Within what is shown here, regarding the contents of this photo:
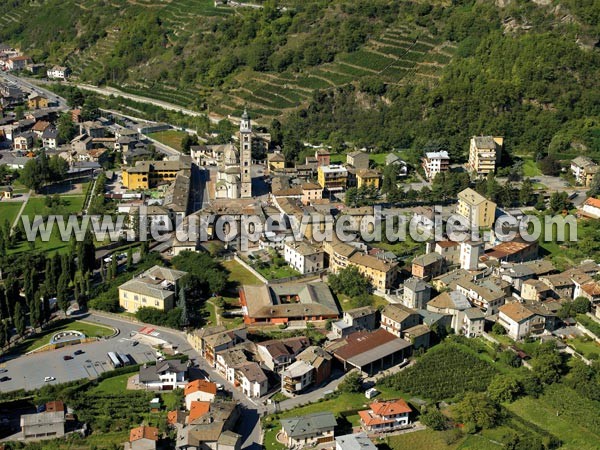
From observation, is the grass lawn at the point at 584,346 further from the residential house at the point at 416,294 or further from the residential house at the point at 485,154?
the residential house at the point at 485,154

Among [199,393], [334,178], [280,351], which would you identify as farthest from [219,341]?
[334,178]

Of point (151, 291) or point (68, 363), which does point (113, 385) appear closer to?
point (68, 363)

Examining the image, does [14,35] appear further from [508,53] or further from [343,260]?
[343,260]

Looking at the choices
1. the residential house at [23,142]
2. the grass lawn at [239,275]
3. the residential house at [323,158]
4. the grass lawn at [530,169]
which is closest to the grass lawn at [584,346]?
the grass lawn at [239,275]

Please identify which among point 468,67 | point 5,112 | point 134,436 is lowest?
point 134,436

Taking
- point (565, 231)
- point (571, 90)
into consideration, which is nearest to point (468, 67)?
point (571, 90)
